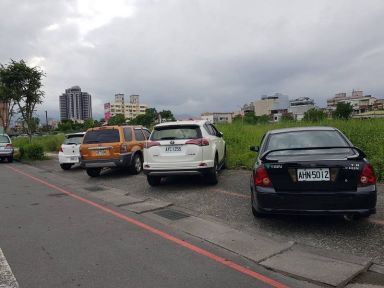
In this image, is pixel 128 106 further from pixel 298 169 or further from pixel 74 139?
pixel 298 169

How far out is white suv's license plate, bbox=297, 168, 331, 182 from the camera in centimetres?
529

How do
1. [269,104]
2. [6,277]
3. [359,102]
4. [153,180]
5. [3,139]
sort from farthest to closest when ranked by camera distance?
1. [269,104]
2. [359,102]
3. [3,139]
4. [153,180]
5. [6,277]

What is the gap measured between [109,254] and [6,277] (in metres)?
1.25

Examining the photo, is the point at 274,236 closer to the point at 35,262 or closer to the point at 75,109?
the point at 35,262

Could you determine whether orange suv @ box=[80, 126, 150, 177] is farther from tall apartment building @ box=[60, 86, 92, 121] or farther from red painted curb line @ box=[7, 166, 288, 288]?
tall apartment building @ box=[60, 86, 92, 121]

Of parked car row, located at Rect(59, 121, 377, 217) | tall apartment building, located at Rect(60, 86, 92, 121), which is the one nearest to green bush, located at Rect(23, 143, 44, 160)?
parked car row, located at Rect(59, 121, 377, 217)

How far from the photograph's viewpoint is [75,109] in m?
129

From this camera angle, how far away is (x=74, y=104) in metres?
129

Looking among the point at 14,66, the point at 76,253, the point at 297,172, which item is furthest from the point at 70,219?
the point at 14,66

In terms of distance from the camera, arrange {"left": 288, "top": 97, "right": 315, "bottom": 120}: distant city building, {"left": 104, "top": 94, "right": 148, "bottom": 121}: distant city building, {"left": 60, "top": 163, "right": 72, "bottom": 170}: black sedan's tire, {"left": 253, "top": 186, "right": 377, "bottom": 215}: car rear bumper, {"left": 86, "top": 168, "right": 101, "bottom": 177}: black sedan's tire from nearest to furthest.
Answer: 1. {"left": 253, "top": 186, "right": 377, "bottom": 215}: car rear bumper
2. {"left": 86, "top": 168, "right": 101, "bottom": 177}: black sedan's tire
3. {"left": 60, "top": 163, "right": 72, "bottom": 170}: black sedan's tire
4. {"left": 288, "top": 97, "right": 315, "bottom": 120}: distant city building
5. {"left": 104, "top": 94, "right": 148, "bottom": 121}: distant city building

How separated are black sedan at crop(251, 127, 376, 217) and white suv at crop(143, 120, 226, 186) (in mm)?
3232

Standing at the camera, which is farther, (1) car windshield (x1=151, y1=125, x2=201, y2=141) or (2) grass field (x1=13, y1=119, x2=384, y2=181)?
(2) grass field (x1=13, y1=119, x2=384, y2=181)

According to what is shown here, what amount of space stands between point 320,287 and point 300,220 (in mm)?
2404

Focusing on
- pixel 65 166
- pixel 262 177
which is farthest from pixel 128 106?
pixel 262 177
